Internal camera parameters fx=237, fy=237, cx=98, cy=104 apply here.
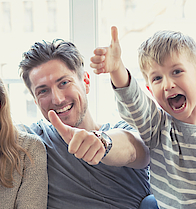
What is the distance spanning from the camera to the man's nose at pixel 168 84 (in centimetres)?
89

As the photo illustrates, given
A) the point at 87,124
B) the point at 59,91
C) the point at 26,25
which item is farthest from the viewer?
the point at 26,25

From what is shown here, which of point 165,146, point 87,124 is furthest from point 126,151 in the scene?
point 87,124

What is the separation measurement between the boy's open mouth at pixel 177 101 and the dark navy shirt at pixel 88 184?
1.35 ft

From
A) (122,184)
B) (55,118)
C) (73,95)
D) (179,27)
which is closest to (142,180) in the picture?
(122,184)

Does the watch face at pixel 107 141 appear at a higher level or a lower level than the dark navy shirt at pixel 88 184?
higher

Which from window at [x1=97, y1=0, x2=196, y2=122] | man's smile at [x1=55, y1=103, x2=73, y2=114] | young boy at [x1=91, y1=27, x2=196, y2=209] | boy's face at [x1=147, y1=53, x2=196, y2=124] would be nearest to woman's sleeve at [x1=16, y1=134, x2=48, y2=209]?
man's smile at [x1=55, y1=103, x2=73, y2=114]

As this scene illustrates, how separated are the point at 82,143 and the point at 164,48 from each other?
518 mm

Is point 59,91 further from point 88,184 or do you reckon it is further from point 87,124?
point 88,184

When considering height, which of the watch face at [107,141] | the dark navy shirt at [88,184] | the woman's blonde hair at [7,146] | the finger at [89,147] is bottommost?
the dark navy shirt at [88,184]

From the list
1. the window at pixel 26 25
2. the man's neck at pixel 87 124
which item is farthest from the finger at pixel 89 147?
the window at pixel 26 25

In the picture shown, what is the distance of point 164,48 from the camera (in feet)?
3.05

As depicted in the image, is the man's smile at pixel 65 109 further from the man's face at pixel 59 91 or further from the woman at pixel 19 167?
the woman at pixel 19 167

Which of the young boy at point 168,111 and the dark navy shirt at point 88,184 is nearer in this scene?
the young boy at point 168,111

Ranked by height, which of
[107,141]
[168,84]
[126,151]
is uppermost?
[168,84]
